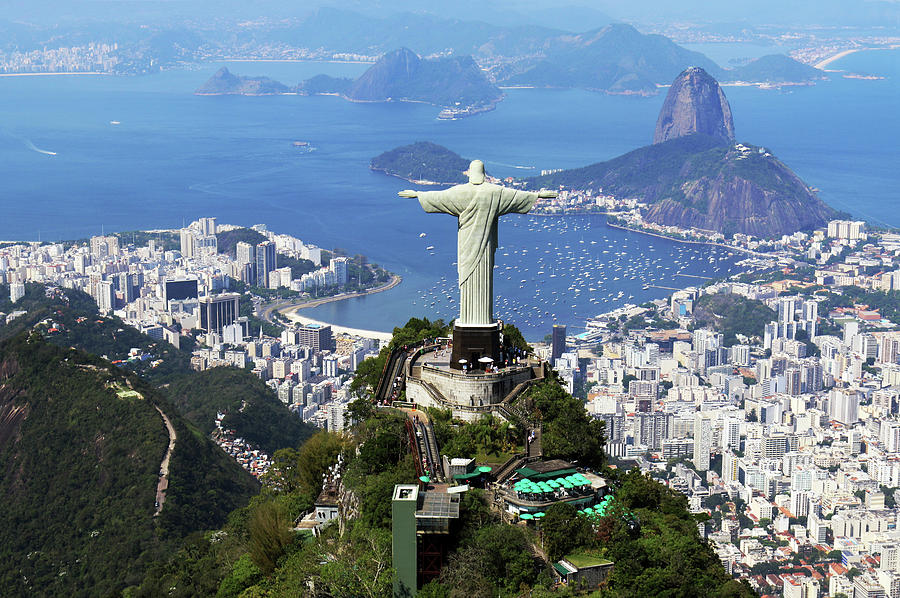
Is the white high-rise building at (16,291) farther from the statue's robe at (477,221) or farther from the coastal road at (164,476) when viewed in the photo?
the statue's robe at (477,221)

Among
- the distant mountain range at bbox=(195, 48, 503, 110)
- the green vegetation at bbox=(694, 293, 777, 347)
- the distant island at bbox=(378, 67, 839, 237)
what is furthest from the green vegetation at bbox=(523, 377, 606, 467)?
the distant mountain range at bbox=(195, 48, 503, 110)

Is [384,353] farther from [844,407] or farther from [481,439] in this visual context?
[844,407]

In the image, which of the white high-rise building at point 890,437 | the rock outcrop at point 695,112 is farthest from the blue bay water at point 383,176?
the white high-rise building at point 890,437

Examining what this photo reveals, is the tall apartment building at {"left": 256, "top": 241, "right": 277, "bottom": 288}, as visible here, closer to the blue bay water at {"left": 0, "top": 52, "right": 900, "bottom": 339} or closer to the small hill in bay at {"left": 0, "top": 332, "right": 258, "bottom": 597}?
the blue bay water at {"left": 0, "top": 52, "right": 900, "bottom": 339}

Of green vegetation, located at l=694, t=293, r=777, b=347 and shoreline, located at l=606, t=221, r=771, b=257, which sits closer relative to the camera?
green vegetation, located at l=694, t=293, r=777, b=347

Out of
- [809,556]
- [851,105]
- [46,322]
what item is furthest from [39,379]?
[851,105]

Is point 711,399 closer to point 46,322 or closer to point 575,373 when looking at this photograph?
point 575,373
